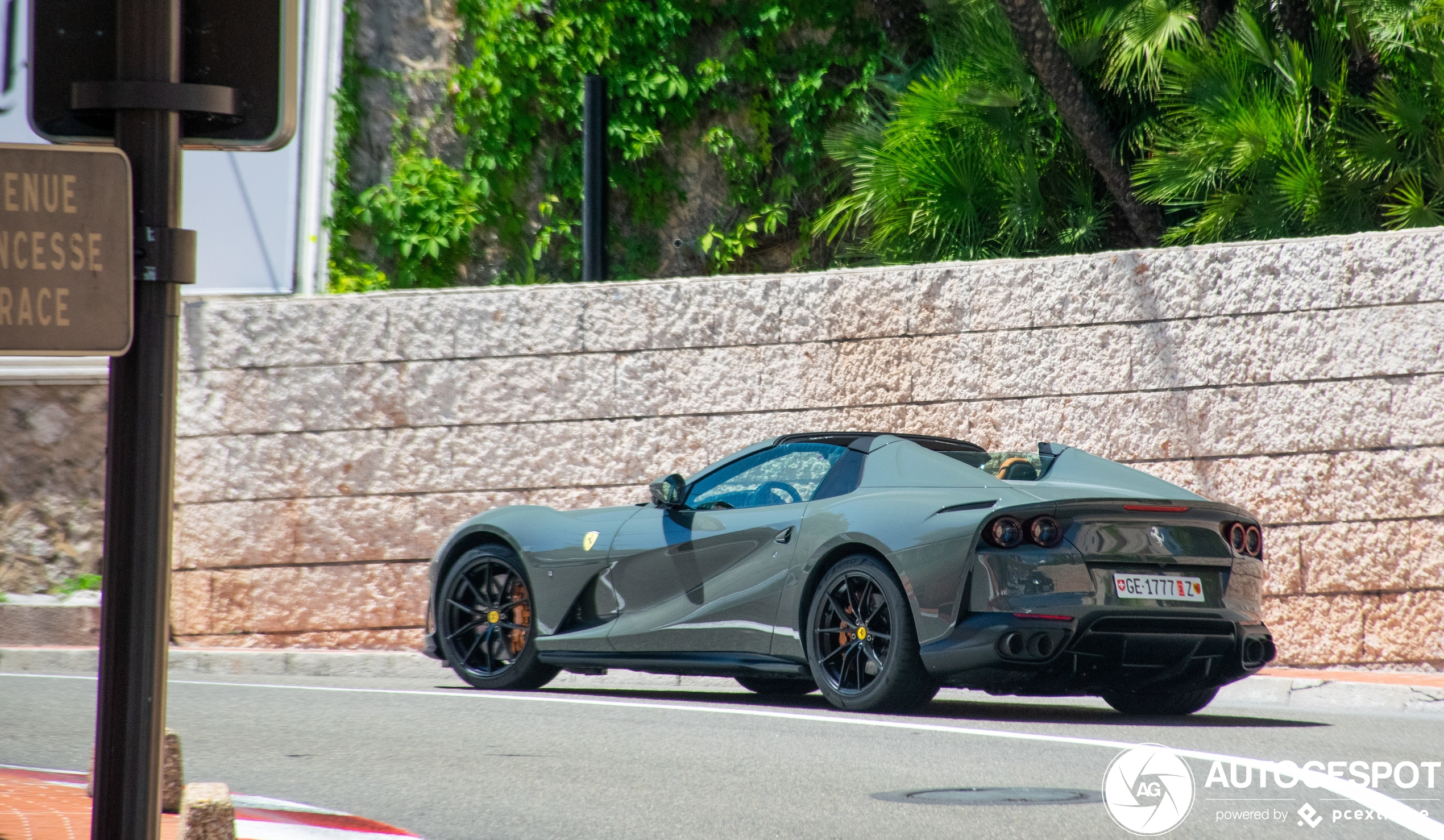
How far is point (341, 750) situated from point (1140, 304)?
596 centimetres

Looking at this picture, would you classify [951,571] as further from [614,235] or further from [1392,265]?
[614,235]

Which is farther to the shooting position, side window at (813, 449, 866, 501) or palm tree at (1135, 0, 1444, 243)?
palm tree at (1135, 0, 1444, 243)

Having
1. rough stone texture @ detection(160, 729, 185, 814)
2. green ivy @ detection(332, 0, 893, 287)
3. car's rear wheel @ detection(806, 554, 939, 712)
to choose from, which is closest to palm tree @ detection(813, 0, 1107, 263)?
green ivy @ detection(332, 0, 893, 287)

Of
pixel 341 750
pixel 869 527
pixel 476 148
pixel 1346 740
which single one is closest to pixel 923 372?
pixel 869 527

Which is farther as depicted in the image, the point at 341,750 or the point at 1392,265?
the point at 1392,265

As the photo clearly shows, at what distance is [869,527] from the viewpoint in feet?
21.6

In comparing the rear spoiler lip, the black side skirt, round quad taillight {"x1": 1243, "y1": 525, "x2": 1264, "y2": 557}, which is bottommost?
the black side skirt

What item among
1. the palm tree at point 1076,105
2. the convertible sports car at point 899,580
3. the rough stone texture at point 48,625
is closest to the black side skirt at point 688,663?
the convertible sports car at point 899,580

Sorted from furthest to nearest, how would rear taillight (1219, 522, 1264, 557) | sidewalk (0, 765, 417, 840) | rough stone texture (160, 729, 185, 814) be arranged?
rear taillight (1219, 522, 1264, 557), rough stone texture (160, 729, 185, 814), sidewalk (0, 765, 417, 840)

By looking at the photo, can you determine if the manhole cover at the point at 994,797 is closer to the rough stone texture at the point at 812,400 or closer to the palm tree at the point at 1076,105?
the rough stone texture at the point at 812,400

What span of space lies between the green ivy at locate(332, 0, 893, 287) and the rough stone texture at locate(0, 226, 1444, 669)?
4.04 meters

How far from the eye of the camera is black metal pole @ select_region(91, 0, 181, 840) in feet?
9.26

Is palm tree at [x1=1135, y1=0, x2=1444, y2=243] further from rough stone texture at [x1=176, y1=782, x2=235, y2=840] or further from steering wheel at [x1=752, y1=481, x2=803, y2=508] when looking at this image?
rough stone texture at [x1=176, y1=782, x2=235, y2=840]

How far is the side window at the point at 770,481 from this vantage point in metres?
7.37
